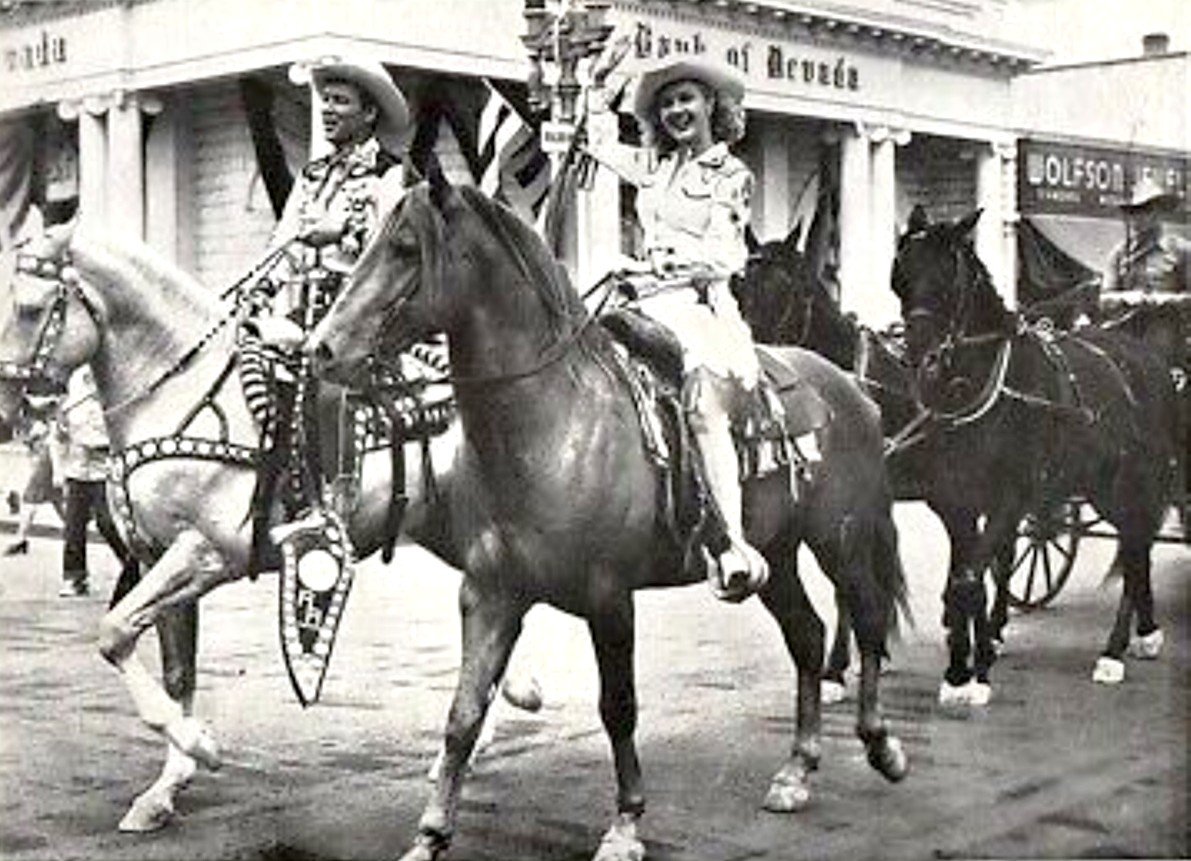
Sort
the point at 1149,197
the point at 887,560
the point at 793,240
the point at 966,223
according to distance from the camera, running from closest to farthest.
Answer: the point at 887,560
the point at 1149,197
the point at 966,223
the point at 793,240

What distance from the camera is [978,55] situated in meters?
7.71

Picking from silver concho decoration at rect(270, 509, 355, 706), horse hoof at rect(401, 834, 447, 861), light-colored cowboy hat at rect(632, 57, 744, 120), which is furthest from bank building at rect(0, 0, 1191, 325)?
horse hoof at rect(401, 834, 447, 861)

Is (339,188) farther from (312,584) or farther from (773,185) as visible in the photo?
(773,185)

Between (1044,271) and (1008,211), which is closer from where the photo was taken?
(1008,211)

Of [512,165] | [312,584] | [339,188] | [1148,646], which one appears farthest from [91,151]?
[1148,646]

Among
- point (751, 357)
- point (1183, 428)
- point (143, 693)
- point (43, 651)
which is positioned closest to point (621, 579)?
point (751, 357)

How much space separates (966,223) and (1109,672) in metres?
2.18

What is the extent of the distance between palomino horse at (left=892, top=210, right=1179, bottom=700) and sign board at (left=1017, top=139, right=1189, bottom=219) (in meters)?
0.55

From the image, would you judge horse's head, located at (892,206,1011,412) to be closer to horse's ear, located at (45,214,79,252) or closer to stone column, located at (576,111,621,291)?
stone column, located at (576,111,621,291)

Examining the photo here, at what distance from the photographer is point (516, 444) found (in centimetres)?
562

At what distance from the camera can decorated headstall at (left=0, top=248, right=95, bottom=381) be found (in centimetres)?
647

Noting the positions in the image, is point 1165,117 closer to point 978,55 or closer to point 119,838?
point 978,55

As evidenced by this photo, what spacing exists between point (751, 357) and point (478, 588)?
4.27ft

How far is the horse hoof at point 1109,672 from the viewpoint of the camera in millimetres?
8297
